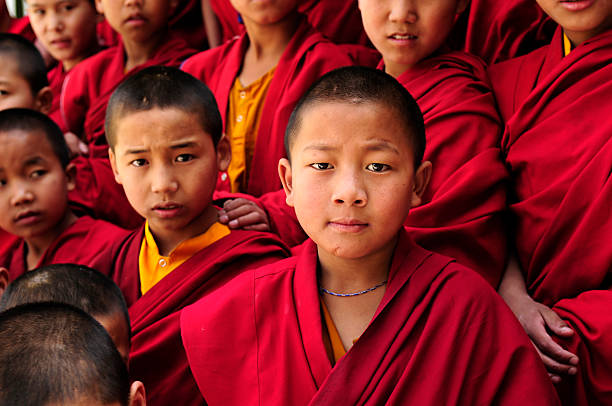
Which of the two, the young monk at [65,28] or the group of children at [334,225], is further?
the young monk at [65,28]

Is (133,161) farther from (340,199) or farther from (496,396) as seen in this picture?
(496,396)

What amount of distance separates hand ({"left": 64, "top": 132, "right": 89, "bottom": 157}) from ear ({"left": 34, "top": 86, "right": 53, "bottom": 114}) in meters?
0.16

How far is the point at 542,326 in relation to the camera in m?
1.86

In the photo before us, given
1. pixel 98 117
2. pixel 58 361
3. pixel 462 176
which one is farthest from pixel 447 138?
pixel 98 117

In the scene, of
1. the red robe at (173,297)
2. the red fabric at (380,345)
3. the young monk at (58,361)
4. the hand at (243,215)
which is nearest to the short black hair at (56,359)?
the young monk at (58,361)

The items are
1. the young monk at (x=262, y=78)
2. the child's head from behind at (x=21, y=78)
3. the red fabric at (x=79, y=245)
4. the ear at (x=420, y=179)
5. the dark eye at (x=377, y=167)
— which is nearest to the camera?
the dark eye at (x=377, y=167)

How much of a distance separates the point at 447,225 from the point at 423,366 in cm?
64

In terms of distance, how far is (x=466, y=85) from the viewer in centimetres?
231

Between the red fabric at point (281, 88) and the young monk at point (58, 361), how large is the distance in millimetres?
1356

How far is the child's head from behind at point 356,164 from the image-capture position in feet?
5.30

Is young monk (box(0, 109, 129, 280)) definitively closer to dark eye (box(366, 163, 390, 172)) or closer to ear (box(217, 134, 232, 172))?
ear (box(217, 134, 232, 172))

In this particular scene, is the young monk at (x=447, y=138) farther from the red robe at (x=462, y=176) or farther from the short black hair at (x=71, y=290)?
the short black hair at (x=71, y=290)

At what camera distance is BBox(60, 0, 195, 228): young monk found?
9.93ft

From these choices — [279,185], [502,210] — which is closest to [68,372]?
[502,210]
